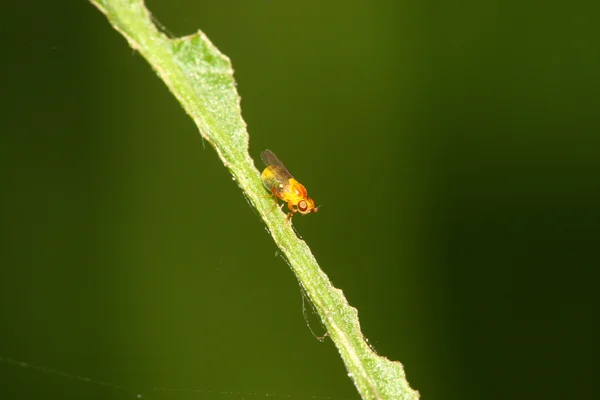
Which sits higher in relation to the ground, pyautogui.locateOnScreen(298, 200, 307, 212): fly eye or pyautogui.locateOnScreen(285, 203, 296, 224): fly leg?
pyautogui.locateOnScreen(298, 200, 307, 212): fly eye

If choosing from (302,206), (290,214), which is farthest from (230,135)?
(302,206)

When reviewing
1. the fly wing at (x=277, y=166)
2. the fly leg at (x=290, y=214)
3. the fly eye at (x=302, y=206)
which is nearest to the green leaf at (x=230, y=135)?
the fly leg at (x=290, y=214)

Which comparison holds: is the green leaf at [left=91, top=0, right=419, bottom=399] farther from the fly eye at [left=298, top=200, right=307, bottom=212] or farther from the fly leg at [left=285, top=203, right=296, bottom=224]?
the fly eye at [left=298, top=200, right=307, bottom=212]

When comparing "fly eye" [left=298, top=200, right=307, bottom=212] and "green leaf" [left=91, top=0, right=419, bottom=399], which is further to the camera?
"fly eye" [left=298, top=200, right=307, bottom=212]

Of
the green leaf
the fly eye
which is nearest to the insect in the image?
the fly eye

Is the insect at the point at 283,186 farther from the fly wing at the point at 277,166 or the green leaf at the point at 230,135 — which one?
the green leaf at the point at 230,135

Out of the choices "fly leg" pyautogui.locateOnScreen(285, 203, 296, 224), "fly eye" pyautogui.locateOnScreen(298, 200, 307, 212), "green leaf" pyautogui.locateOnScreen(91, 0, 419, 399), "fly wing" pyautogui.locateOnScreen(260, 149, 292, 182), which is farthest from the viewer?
"fly eye" pyautogui.locateOnScreen(298, 200, 307, 212)

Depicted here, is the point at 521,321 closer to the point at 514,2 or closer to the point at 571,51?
the point at 571,51

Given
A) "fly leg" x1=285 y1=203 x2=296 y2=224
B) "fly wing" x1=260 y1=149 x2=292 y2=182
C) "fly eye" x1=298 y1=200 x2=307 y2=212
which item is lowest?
"fly leg" x1=285 y1=203 x2=296 y2=224
